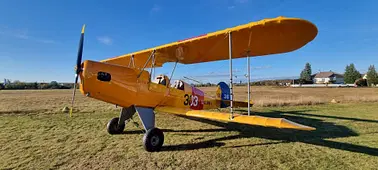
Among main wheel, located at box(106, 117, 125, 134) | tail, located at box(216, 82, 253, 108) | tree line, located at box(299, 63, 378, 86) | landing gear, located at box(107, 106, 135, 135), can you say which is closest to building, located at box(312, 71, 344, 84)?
tree line, located at box(299, 63, 378, 86)

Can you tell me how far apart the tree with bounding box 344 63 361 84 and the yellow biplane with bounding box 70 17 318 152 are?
8394cm

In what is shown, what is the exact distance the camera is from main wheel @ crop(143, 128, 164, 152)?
4.86m

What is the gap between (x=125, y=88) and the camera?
17.5 feet

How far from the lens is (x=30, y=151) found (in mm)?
4828

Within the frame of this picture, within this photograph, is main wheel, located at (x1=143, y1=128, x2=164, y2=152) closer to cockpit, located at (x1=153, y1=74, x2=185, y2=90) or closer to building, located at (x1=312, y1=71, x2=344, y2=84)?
cockpit, located at (x1=153, y1=74, x2=185, y2=90)

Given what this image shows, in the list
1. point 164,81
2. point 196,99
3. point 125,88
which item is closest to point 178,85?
point 164,81

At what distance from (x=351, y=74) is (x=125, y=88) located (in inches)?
3505

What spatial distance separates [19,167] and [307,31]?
6506mm

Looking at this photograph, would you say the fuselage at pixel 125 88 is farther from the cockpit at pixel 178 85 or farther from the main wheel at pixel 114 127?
the main wheel at pixel 114 127

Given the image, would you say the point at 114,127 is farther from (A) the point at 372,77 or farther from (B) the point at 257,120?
(A) the point at 372,77

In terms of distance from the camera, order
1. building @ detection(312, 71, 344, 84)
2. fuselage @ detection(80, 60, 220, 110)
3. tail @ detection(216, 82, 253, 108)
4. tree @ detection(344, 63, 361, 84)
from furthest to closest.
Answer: building @ detection(312, 71, 344, 84)
tree @ detection(344, 63, 361, 84)
tail @ detection(216, 82, 253, 108)
fuselage @ detection(80, 60, 220, 110)

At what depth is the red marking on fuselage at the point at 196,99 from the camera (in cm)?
755

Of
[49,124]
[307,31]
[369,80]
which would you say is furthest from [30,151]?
[369,80]

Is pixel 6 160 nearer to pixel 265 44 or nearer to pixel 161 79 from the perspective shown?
pixel 161 79
